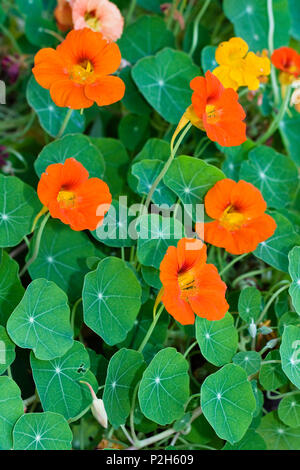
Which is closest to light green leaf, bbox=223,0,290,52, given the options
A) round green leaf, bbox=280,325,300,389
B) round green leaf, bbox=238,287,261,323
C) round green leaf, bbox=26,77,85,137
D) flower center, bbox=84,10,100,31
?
flower center, bbox=84,10,100,31

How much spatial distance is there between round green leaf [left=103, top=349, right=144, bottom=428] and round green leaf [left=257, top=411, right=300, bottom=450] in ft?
1.19

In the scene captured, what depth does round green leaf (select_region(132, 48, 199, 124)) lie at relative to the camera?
1.43 meters

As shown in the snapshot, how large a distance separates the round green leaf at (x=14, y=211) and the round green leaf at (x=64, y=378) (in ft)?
0.91

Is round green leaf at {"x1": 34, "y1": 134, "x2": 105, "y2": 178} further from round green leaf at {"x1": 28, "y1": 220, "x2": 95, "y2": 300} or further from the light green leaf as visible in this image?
the light green leaf

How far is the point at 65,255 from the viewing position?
4.16 feet

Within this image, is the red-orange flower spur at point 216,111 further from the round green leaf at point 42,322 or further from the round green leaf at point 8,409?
the round green leaf at point 8,409

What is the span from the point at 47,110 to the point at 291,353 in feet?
2.85

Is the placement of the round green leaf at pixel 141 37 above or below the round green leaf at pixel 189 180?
above

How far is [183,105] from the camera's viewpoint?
145 cm

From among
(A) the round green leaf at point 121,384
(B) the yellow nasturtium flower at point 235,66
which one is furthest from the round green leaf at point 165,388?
(B) the yellow nasturtium flower at point 235,66

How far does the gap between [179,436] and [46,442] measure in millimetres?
345

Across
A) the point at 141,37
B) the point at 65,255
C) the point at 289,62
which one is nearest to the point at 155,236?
the point at 65,255

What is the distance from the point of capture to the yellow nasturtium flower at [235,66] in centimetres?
116

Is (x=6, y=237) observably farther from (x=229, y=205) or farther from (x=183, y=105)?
(x=183, y=105)
